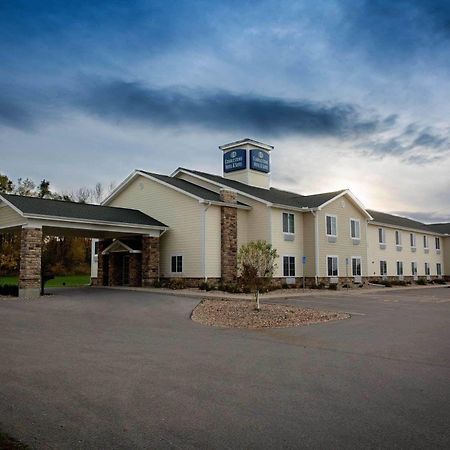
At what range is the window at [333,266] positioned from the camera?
3070cm

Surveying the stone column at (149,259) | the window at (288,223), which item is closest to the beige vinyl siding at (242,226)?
the window at (288,223)

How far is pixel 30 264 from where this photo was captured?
20.3 m

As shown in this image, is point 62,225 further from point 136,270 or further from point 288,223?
point 288,223

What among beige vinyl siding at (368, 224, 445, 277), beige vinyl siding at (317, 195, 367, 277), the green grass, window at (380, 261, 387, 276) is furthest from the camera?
window at (380, 261, 387, 276)

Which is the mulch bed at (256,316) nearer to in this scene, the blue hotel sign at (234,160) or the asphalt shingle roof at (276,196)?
the asphalt shingle roof at (276,196)

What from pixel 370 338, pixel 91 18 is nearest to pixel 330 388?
pixel 370 338

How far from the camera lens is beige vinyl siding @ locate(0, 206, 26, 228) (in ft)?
70.4

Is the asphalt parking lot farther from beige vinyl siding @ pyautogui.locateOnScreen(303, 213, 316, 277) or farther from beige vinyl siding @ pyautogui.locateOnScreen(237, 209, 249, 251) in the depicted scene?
beige vinyl siding @ pyautogui.locateOnScreen(303, 213, 316, 277)

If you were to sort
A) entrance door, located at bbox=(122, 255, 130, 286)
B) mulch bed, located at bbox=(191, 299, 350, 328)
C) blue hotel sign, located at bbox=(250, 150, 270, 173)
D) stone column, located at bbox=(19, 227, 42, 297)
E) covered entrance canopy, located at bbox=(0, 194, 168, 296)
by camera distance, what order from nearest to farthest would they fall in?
mulch bed, located at bbox=(191, 299, 350, 328) → stone column, located at bbox=(19, 227, 42, 297) → covered entrance canopy, located at bbox=(0, 194, 168, 296) → entrance door, located at bbox=(122, 255, 130, 286) → blue hotel sign, located at bbox=(250, 150, 270, 173)

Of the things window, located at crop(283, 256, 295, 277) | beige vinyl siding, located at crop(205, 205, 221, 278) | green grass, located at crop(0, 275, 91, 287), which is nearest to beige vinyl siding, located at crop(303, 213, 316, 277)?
window, located at crop(283, 256, 295, 277)

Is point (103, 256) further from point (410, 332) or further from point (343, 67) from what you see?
point (410, 332)

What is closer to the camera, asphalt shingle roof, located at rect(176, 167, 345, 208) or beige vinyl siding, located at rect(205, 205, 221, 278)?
beige vinyl siding, located at rect(205, 205, 221, 278)

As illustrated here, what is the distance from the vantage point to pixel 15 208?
20750 mm

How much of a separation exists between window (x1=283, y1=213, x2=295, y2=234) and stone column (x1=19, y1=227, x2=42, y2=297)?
14.2m
